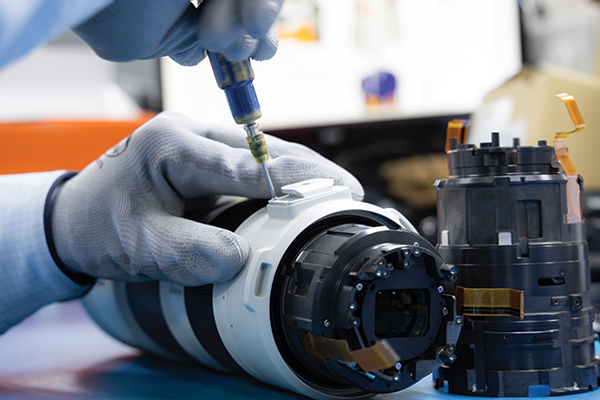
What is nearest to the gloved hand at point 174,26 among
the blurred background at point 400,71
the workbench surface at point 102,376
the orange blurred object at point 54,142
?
the workbench surface at point 102,376

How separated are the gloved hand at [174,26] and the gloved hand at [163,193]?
4.6 inches

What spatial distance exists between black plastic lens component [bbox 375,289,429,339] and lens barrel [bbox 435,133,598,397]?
7cm

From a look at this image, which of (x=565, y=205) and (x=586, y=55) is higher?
(x=586, y=55)

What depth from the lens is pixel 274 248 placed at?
21.8 inches

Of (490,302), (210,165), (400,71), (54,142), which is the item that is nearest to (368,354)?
(490,302)

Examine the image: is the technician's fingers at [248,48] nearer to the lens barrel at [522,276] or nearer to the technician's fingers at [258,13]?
the technician's fingers at [258,13]

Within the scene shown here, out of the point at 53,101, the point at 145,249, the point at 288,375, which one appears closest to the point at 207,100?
the point at 53,101

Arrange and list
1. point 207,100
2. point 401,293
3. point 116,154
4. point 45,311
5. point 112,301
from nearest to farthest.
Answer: point 401,293 < point 116,154 < point 112,301 < point 45,311 < point 207,100

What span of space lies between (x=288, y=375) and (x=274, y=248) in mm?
117

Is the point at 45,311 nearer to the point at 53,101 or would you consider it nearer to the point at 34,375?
the point at 34,375

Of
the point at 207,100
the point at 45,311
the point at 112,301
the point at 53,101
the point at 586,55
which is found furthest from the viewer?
the point at 53,101

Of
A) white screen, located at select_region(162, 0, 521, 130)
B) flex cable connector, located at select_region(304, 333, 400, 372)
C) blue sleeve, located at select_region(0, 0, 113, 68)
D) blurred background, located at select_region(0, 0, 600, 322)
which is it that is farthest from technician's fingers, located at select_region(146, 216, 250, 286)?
white screen, located at select_region(162, 0, 521, 130)

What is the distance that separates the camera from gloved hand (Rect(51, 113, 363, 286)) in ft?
1.94

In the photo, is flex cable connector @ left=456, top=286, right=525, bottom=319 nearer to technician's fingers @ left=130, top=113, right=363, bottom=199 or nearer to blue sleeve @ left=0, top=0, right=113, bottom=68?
technician's fingers @ left=130, top=113, right=363, bottom=199
